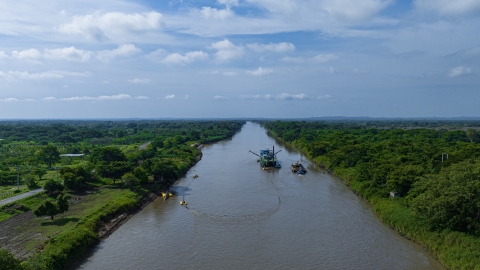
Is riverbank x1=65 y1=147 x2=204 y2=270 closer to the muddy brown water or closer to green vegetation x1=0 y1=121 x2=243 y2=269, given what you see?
green vegetation x1=0 y1=121 x2=243 y2=269

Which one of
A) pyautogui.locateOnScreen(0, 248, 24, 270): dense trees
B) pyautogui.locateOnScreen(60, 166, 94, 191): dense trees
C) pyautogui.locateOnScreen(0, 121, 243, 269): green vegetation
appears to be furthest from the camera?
pyautogui.locateOnScreen(60, 166, 94, 191): dense trees

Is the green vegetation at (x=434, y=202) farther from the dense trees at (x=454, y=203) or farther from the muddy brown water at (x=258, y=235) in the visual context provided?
the muddy brown water at (x=258, y=235)

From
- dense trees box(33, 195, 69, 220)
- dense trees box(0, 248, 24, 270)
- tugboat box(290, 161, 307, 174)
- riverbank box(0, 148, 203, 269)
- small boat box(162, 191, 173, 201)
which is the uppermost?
dense trees box(0, 248, 24, 270)

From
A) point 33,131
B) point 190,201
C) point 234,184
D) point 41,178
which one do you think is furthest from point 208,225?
point 33,131

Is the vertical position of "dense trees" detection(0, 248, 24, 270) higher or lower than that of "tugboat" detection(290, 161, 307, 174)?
higher

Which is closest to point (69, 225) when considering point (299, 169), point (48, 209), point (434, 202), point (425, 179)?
point (48, 209)

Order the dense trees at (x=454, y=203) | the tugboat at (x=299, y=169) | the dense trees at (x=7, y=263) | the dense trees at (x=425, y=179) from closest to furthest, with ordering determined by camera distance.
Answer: the dense trees at (x=7, y=263) → the dense trees at (x=454, y=203) → the dense trees at (x=425, y=179) → the tugboat at (x=299, y=169)

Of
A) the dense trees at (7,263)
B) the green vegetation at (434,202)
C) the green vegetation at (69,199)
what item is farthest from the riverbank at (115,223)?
the green vegetation at (434,202)

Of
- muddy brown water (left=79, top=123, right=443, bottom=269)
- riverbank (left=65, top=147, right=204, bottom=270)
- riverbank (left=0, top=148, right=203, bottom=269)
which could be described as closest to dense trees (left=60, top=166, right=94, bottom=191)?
riverbank (left=0, top=148, right=203, bottom=269)

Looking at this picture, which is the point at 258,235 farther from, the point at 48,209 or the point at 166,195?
the point at 48,209
